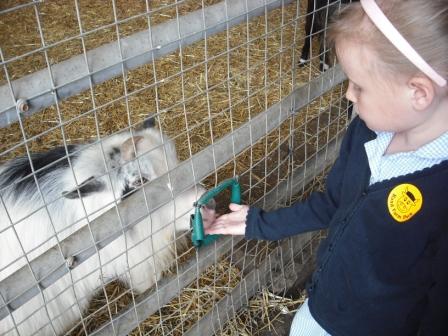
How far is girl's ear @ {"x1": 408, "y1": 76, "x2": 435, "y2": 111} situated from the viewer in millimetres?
1205

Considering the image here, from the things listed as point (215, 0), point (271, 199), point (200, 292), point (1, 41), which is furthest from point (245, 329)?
point (215, 0)

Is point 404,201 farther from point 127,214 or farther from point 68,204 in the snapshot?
point 68,204

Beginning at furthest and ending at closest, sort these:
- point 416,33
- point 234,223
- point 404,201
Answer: point 234,223, point 404,201, point 416,33

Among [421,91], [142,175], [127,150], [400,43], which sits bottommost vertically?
[142,175]

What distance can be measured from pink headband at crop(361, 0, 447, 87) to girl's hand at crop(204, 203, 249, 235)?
2.89 feet

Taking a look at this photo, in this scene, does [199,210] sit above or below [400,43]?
below

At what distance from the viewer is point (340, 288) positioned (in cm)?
161

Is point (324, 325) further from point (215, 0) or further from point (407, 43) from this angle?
point (215, 0)

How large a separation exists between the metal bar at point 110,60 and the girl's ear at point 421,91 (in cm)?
59

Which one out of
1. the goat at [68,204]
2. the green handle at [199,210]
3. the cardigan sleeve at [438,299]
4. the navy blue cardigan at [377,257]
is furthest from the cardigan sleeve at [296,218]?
the cardigan sleeve at [438,299]

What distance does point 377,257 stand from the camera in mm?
1469

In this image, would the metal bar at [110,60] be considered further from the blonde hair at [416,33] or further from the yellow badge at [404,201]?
the yellow badge at [404,201]

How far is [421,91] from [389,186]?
0.30 meters

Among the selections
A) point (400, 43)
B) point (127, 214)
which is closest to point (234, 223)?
point (127, 214)
